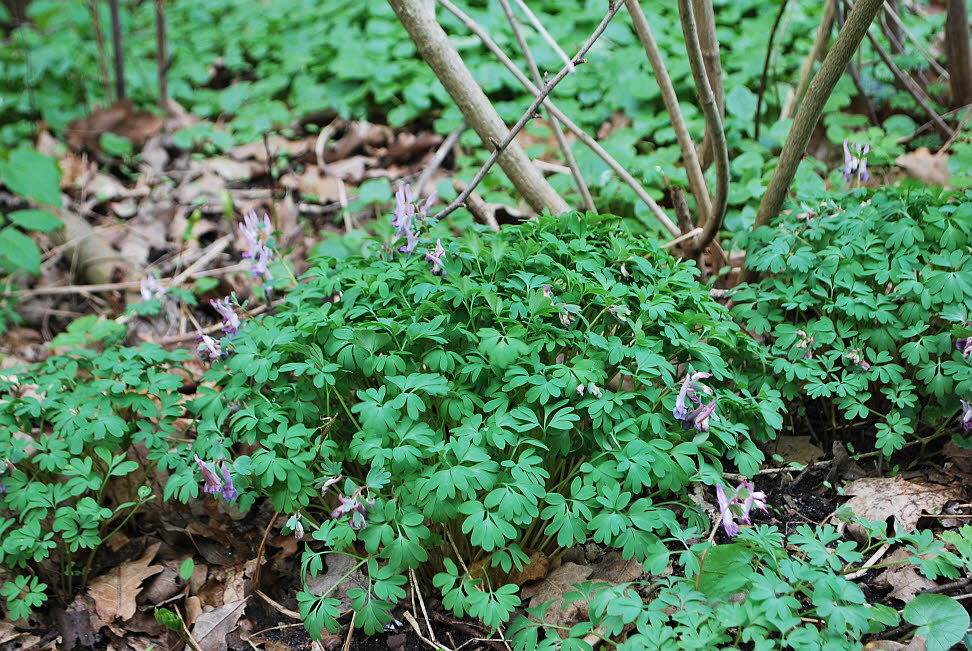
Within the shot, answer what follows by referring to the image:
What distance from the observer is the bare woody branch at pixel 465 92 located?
288 cm

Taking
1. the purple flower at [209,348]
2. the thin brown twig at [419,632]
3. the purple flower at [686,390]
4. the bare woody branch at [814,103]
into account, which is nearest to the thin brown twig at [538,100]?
the bare woody branch at [814,103]

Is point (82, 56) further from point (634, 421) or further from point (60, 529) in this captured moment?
point (634, 421)

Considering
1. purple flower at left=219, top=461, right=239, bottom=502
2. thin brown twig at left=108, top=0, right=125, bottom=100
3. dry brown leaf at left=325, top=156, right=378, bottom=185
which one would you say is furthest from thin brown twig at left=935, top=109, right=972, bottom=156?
thin brown twig at left=108, top=0, right=125, bottom=100

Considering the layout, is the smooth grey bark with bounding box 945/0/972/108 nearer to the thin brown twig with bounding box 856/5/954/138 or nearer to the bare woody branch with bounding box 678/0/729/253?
the thin brown twig with bounding box 856/5/954/138

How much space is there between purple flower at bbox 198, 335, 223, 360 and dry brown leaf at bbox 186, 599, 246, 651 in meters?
0.78

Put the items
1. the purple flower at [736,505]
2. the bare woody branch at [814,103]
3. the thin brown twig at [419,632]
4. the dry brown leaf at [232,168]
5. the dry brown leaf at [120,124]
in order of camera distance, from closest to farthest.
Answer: the purple flower at [736,505], the thin brown twig at [419,632], the bare woody branch at [814,103], the dry brown leaf at [232,168], the dry brown leaf at [120,124]

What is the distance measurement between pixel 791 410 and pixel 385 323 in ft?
4.80

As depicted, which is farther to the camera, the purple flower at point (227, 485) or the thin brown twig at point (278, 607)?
the thin brown twig at point (278, 607)

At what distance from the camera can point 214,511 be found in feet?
8.58

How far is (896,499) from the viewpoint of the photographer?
2.26 metres

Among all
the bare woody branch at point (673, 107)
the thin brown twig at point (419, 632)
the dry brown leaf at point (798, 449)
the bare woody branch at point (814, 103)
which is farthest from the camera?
the bare woody branch at point (673, 107)

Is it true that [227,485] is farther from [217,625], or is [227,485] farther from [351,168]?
[351,168]

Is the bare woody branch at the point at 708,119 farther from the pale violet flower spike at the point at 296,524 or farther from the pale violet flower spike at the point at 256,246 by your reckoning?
the pale violet flower spike at the point at 296,524

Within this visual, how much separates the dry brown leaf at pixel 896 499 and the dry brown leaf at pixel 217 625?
1.89 meters
